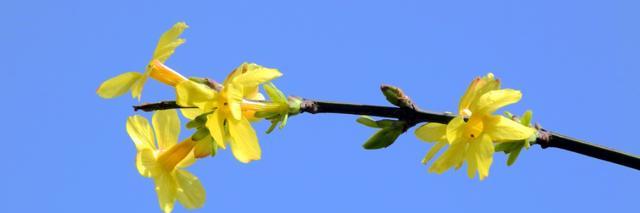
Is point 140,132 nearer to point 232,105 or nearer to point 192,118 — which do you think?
point 192,118

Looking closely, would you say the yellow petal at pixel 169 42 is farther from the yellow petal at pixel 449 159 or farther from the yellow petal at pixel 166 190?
the yellow petal at pixel 449 159

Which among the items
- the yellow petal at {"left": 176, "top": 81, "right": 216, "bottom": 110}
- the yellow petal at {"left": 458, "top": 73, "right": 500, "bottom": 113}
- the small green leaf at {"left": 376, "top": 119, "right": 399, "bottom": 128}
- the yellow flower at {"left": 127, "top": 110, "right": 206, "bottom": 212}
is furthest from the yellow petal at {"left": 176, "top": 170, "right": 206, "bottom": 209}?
the yellow petal at {"left": 458, "top": 73, "right": 500, "bottom": 113}

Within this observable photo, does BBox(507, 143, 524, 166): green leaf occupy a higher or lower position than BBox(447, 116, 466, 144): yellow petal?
lower

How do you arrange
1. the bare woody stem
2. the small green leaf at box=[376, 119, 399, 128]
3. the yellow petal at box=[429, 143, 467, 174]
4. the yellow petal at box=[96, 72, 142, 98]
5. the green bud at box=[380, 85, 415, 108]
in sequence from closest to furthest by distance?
the bare woody stem
the green bud at box=[380, 85, 415, 108]
the small green leaf at box=[376, 119, 399, 128]
the yellow petal at box=[429, 143, 467, 174]
the yellow petal at box=[96, 72, 142, 98]

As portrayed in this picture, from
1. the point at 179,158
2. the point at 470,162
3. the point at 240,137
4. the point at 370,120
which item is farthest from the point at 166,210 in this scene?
the point at 470,162

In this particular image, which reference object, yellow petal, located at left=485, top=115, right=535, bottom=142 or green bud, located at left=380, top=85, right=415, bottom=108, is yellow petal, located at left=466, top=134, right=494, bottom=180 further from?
green bud, located at left=380, top=85, right=415, bottom=108

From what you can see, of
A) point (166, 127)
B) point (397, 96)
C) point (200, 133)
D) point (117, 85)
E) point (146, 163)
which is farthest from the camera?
point (166, 127)

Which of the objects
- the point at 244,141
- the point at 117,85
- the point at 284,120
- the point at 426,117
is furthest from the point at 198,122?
the point at 426,117
